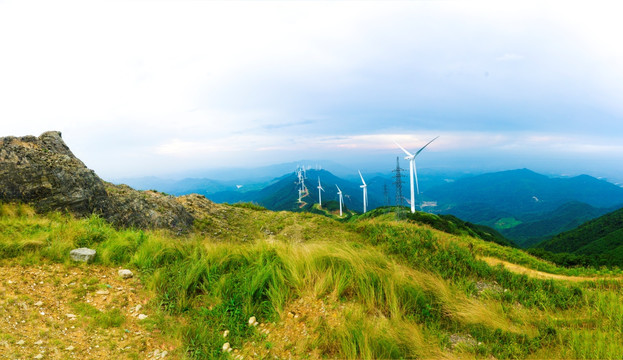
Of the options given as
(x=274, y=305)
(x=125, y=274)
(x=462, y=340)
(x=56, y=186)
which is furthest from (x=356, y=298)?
(x=56, y=186)

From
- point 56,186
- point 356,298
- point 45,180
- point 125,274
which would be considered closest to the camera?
point 356,298

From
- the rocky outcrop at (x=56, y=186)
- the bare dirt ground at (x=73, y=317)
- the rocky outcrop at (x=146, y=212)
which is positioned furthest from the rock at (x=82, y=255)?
the rocky outcrop at (x=146, y=212)

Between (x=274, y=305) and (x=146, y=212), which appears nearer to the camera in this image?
(x=274, y=305)

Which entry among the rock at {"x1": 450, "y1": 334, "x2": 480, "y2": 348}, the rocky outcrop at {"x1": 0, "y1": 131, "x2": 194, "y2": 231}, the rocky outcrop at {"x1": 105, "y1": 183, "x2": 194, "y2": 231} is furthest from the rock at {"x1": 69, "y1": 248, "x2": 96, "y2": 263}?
the rock at {"x1": 450, "y1": 334, "x2": 480, "y2": 348}

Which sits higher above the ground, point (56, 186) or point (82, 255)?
point (56, 186)

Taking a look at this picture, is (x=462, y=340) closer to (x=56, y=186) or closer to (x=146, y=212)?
(x=56, y=186)

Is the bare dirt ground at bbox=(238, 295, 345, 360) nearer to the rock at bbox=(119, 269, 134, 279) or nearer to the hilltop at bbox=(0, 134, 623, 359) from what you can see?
the hilltop at bbox=(0, 134, 623, 359)
